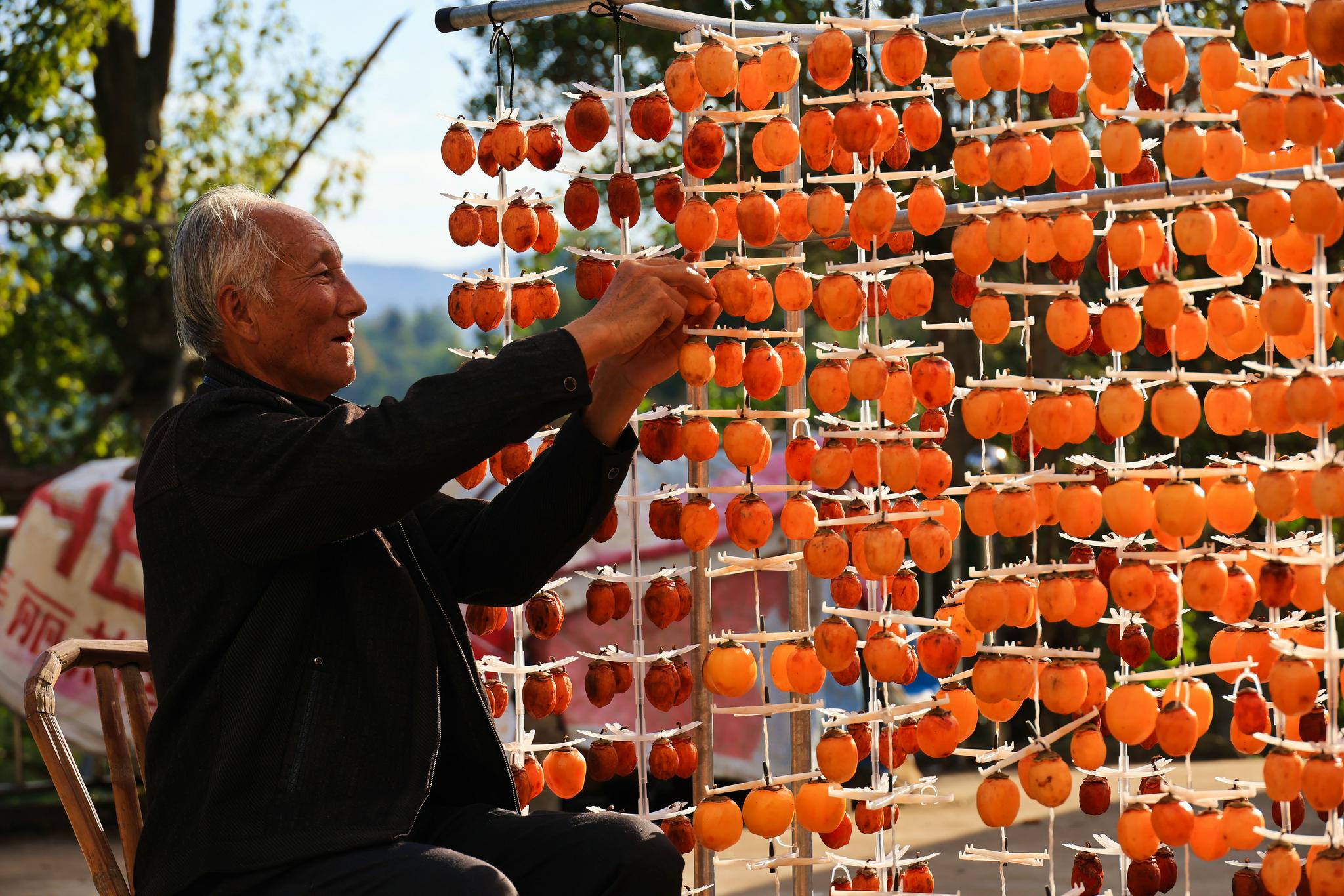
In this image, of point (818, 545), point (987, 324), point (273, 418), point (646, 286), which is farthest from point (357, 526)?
point (987, 324)

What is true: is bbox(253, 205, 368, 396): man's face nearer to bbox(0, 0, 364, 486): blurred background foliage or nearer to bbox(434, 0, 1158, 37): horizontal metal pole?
bbox(434, 0, 1158, 37): horizontal metal pole

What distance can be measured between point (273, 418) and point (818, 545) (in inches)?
35.2

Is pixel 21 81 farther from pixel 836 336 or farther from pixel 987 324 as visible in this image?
pixel 987 324

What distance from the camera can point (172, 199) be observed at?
32.7 feet

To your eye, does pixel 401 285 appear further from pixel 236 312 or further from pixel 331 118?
pixel 236 312

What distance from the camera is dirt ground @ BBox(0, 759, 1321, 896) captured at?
Answer: 444 centimetres

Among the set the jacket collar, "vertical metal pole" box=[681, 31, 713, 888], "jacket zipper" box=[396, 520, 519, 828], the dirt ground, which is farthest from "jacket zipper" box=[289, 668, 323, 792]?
the dirt ground

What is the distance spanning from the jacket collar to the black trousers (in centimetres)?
62

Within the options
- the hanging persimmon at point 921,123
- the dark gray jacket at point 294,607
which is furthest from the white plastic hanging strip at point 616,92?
the dark gray jacket at point 294,607

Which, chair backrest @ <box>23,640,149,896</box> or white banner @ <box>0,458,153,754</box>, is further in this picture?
white banner @ <box>0,458,153,754</box>

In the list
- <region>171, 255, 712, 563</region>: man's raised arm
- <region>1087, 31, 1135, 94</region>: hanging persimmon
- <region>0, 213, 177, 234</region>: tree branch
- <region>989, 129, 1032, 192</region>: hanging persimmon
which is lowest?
<region>171, 255, 712, 563</region>: man's raised arm

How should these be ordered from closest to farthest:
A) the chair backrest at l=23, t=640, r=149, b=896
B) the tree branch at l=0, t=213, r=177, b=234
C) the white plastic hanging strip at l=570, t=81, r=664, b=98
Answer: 1. the chair backrest at l=23, t=640, r=149, b=896
2. the white plastic hanging strip at l=570, t=81, r=664, b=98
3. the tree branch at l=0, t=213, r=177, b=234

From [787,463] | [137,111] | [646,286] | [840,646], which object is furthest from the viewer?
[137,111]

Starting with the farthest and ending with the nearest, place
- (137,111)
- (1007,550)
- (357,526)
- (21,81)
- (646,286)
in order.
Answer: (137,111)
(21,81)
(1007,550)
(646,286)
(357,526)
